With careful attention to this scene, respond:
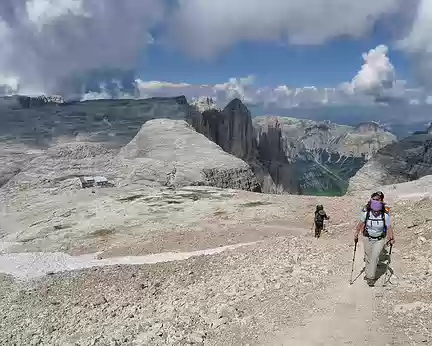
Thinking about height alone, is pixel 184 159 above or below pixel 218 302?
below

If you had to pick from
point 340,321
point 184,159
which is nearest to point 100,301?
point 340,321

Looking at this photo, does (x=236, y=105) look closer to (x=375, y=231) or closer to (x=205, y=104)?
(x=205, y=104)

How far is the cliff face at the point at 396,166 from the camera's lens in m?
89.8

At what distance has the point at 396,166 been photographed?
93938mm

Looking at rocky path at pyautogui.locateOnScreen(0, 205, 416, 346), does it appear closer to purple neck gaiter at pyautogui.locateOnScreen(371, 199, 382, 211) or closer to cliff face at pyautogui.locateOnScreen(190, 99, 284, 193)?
purple neck gaiter at pyautogui.locateOnScreen(371, 199, 382, 211)

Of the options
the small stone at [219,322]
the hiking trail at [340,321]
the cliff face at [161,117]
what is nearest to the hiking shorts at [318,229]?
the hiking trail at [340,321]

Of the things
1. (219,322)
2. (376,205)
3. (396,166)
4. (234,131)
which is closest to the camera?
(219,322)

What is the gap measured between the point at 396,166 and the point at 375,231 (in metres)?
82.2

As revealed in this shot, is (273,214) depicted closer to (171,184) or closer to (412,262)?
(412,262)

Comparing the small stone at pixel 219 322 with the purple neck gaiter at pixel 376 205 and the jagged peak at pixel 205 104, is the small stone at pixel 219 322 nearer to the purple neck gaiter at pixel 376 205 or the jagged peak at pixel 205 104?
the purple neck gaiter at pixel 376 205

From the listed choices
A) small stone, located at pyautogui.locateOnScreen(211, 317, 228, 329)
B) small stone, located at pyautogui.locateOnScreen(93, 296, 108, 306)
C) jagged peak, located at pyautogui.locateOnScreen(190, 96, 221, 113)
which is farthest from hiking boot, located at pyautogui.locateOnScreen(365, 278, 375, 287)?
jagged peak, located at pyautogui.locateOnScreen(190, 96, 221, 113)

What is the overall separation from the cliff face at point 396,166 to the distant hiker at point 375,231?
71.9m

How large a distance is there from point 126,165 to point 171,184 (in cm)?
1186

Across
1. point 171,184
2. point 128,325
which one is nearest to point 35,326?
point 128,325
